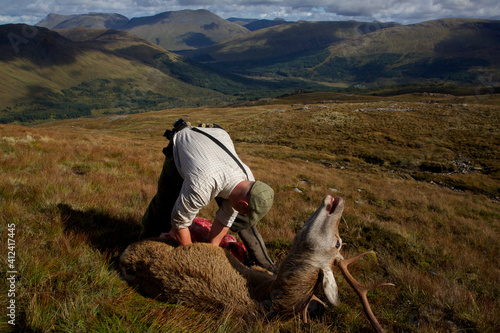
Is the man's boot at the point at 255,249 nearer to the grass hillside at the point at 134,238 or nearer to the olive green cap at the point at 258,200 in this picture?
the grass hillside at the point at 134,238

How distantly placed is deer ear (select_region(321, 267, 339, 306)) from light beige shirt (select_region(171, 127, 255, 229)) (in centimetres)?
142

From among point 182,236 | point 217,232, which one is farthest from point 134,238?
point 217,232

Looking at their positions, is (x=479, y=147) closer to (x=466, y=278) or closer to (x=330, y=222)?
(x=466, y=278)

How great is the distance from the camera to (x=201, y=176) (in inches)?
127

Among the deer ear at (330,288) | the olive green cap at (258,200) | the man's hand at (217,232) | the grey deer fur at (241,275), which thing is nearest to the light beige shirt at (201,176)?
the man's hand at (217,232)

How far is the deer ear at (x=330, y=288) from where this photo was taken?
8.41 feet

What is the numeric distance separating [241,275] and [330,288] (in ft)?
3.85

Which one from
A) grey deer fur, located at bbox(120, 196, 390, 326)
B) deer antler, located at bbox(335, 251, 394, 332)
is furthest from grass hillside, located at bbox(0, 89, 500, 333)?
deer antler, located at bbox(335, 251, 394, 332)

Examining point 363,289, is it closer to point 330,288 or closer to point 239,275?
point 330,288

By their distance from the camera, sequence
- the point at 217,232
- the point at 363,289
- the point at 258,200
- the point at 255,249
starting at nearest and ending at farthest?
the point at 363,289, the point at 258,200, the point at 217,232, the point at 255,249

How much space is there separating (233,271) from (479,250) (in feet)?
26.4

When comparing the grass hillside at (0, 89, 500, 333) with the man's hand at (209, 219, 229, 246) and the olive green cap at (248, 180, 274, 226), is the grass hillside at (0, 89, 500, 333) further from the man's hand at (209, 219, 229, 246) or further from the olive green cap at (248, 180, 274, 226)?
the olive green cap at (248, 180, 274, 226)

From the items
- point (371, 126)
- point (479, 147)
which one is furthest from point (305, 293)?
point (371, 126)

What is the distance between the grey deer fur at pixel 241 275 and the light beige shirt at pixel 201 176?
47cm
